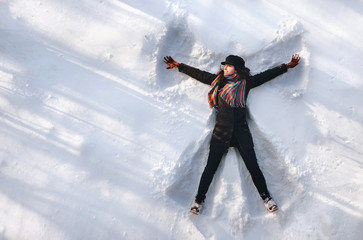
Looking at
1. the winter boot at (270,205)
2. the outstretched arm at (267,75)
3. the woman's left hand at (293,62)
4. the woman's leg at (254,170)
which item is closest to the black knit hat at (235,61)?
the outstretched arm at (267,75)

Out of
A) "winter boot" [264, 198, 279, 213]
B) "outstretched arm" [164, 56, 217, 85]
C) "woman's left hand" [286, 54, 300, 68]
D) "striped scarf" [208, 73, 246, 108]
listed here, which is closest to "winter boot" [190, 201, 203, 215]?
"winter boot" [264, 198, 279, 213]

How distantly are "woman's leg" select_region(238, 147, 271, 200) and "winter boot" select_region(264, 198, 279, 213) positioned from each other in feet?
0.15

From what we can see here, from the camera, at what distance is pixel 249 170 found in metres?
2.77

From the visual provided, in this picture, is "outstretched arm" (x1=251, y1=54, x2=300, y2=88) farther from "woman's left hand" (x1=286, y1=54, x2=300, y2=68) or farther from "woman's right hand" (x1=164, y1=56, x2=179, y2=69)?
"woman's right hand" (x1=164, y1=56, x2=179, y2=69)

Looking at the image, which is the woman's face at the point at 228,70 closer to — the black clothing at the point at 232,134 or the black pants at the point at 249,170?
the black clothing at the point at 232,134

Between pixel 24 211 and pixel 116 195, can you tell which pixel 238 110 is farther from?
pixel 24 211

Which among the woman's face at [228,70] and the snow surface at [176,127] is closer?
the woman's face at [228,70]

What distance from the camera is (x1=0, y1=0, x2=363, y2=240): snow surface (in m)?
2.84

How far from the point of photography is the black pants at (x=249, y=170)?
8.99ft

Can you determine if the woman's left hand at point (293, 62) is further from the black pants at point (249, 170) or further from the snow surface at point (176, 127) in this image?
the black pants at point (249, 170)

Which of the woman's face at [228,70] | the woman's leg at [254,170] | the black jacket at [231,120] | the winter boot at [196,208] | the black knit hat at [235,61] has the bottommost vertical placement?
the winter boot at [196,208]

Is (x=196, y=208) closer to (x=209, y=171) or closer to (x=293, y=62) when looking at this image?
(x=209, y=171)

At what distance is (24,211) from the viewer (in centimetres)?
290

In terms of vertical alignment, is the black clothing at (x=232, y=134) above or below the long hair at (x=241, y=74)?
below
